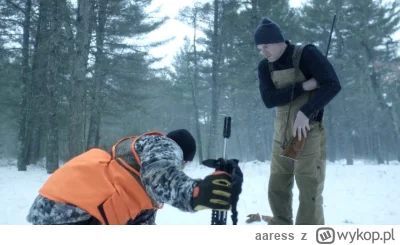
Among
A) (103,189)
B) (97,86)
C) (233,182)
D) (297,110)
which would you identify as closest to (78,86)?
(97,86)

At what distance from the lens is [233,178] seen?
174cm

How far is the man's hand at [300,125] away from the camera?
3.02 m

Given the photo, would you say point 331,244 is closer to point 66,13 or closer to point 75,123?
point 75,123

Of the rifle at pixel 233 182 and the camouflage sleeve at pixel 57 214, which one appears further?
the camouflage sleeve at pixel 57 214

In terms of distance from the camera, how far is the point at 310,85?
315cm

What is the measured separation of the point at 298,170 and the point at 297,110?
0.59 meters

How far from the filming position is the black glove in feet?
5.37

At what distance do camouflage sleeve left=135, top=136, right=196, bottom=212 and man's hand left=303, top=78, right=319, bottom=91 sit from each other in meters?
1.70

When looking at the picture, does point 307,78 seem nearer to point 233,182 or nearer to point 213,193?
point 233,182

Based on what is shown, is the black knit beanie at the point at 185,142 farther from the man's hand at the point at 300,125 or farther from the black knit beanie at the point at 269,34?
the black knit beanie at the point at 269,34

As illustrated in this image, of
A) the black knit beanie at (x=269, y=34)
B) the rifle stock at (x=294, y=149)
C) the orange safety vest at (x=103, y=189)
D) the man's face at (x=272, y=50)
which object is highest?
the black knit beanie at (x=269, y=34)

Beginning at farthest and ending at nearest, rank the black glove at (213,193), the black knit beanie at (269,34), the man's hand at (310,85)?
the black knit beanie at (269,34) < the man's hand at (310,85) < the black glove at (213,193)

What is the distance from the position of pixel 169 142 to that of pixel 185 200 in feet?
1.52

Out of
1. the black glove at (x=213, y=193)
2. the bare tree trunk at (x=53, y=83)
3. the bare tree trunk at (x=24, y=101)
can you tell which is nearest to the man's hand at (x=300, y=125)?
the black glove at (x=213, y=193)
